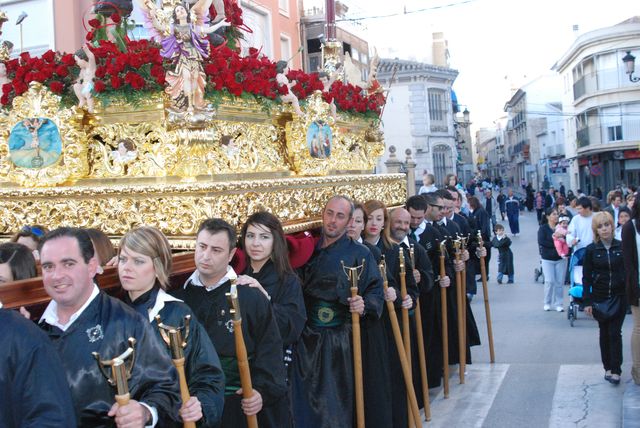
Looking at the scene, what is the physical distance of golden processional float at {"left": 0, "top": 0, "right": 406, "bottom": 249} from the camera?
438cm

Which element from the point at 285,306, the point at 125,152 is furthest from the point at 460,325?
the point at 125,152

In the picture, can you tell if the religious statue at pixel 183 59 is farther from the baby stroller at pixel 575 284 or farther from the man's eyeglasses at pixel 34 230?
the baby stroller at pixel 575 284

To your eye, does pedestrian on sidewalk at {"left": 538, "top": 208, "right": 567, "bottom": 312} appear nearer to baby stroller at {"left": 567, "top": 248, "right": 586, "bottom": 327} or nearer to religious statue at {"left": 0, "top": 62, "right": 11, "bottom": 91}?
baby stroller at {"left": 567, "top": 248, "right": 586, "bottom": 327}

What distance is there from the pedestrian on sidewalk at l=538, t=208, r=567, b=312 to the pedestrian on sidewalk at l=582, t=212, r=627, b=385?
3.67 metres

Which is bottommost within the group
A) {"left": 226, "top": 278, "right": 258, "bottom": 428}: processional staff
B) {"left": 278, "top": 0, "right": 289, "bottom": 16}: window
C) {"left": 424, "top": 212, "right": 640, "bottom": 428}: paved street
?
{"left": 424, "top": 212, "right": 640, "bottom": 428}: paved street

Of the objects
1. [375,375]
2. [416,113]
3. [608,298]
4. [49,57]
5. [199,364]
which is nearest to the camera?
[199,364]

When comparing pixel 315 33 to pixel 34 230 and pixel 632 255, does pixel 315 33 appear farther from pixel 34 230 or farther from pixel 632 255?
pixel 34 230

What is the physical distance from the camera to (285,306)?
13.7 ft

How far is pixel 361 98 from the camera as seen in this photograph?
7402mm

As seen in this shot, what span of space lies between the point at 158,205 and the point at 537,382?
431 centimetres

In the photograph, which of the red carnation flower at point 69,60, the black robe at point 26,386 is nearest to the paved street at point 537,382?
the red carnation flower at point 69,60

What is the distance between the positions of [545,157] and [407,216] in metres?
48.9

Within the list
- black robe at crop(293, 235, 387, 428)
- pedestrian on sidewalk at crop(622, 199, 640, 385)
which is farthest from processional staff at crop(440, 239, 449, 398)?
black robe at crop(293, 235, 387, 428)

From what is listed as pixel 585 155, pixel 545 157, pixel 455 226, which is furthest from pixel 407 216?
pixel 545 157
